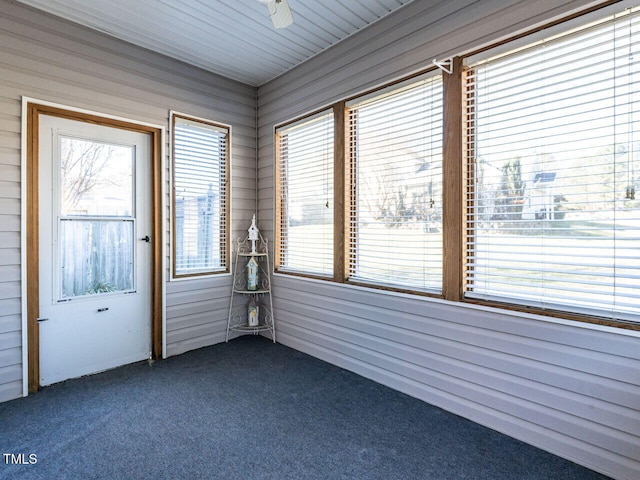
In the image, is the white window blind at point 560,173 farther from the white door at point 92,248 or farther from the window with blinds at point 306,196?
the white door at point 92,248

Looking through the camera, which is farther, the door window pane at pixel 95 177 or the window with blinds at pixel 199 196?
the window with blinds at pixel 199 196

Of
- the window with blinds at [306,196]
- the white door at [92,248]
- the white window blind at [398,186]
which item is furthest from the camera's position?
the window with blinds at [306,196]

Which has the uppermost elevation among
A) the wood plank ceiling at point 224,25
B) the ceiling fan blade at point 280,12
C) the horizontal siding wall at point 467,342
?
the wood plank ceiling at point 224,25

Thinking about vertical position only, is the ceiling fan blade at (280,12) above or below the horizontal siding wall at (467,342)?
above

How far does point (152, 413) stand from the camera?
2.43 metres

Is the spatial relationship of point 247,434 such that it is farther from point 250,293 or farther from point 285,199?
point 285,199

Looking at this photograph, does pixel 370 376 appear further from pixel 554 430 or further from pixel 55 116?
pixel 55 116

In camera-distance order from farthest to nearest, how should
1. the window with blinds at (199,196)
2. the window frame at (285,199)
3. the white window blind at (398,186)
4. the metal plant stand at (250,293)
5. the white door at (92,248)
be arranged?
the metal plant stand at (250,293)
the window with blinds at (199,196)
the window frame at (285,199)
the white door at (92,248)
the white window blind at (398,186)

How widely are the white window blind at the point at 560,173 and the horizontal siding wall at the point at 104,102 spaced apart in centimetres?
258

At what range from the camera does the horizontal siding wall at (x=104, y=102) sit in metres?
2.62

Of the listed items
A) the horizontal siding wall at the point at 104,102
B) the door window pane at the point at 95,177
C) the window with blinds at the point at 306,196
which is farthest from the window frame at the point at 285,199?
the door window pane at the point at 95,177

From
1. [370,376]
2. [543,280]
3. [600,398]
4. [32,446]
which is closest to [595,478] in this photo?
[600,398]

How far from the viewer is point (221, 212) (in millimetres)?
3949

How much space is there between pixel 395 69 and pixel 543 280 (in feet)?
6.06
